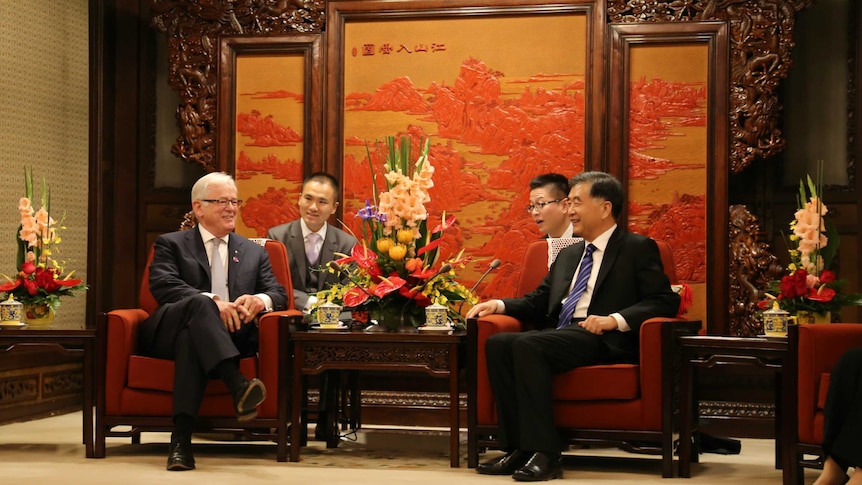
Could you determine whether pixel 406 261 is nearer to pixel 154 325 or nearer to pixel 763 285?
pixel 154 325

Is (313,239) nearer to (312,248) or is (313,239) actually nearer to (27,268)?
(312,248)

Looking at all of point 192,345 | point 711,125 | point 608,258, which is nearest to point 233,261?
point 192,345

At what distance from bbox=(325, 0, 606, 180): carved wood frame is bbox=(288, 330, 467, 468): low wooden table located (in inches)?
73.1

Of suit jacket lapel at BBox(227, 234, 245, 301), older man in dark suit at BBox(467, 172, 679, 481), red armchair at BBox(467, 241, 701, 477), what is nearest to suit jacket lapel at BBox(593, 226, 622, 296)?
older man in dark suit at BBox(467, 172, 679, 481)

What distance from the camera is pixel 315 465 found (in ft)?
12.7

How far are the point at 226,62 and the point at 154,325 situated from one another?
2.15 m

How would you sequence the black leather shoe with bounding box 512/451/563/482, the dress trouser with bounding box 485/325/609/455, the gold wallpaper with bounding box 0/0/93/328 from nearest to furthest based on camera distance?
the black leather shoe with bounding box 512/451/563/482 < the dress trouser with bounding box 485/325/609/455 < the gold wallpaper with bounding box 0/0/93/328

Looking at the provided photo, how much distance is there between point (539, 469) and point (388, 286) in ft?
2.86

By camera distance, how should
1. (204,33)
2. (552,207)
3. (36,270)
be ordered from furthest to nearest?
(204,33) → (552,207) → (36,270)

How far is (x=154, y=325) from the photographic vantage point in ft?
13.0

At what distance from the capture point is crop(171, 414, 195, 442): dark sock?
12.4 ft

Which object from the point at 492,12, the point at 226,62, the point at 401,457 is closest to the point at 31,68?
the point at 226,62

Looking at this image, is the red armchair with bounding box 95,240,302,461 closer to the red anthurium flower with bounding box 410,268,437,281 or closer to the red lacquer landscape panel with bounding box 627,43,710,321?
the red anthurium flower with bounding box 410,268,437,281

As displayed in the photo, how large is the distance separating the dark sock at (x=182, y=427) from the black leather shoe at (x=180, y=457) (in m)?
0.01
